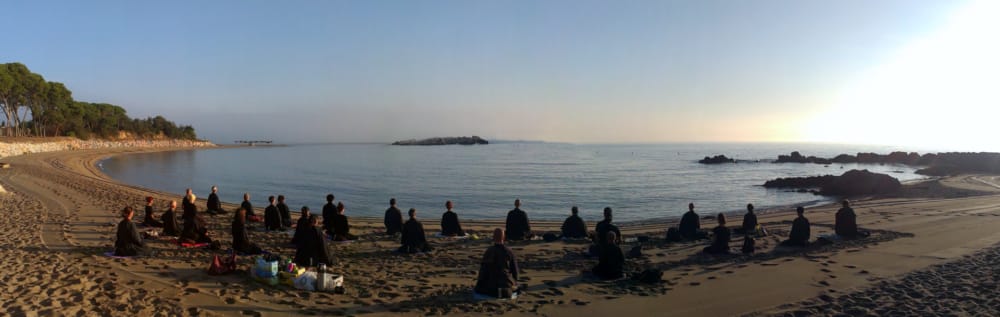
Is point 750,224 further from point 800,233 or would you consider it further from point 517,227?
point 517,227

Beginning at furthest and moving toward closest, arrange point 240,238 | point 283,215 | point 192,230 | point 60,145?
point 60,145
point 283,215
point 192,230
point 240,238

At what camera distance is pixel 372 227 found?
720 inches

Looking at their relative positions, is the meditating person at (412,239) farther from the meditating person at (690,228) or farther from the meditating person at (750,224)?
the meditating person at (750,224)

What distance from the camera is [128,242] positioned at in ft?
35.6

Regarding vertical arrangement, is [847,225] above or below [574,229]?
above

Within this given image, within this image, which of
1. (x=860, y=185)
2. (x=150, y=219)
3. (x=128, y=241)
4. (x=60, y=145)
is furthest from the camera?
(x=60, y=145)

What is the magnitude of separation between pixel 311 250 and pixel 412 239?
285 cm

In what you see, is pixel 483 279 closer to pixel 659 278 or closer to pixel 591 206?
pixel 659 278

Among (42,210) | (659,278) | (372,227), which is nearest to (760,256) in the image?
(659,278)

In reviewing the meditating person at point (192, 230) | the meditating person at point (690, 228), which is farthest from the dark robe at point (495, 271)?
the meditating person at point (690, 228)

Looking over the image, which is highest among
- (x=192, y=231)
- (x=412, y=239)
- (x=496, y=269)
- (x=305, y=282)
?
(x=496, y=269)

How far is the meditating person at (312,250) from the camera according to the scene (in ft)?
34.7

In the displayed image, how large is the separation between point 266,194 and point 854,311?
112ft

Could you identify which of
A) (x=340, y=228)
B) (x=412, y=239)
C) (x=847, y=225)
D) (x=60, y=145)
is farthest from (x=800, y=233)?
(x=60, y=145)
